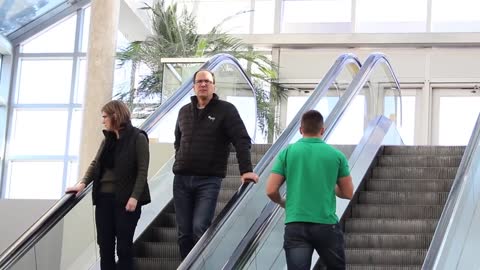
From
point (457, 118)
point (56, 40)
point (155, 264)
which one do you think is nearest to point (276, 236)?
point (155, 264)

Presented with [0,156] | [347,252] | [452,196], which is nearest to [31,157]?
[0,156]

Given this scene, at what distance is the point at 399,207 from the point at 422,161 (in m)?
1.33

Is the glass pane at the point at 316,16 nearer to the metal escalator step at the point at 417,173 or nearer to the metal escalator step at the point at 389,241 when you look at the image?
the metal escalator step at the point at 417,173

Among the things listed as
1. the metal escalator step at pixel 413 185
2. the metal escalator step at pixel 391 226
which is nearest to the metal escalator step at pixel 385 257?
the metal escalator step at pixel 391 226

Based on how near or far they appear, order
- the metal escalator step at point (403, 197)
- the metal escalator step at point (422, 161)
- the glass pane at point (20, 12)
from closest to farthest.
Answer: the metal escalator step at point (403, 197) → the metal escalator step at point (422, 161) → the glass pane at point (20, 12)

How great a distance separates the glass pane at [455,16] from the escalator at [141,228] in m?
8.73

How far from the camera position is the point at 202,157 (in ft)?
17.2

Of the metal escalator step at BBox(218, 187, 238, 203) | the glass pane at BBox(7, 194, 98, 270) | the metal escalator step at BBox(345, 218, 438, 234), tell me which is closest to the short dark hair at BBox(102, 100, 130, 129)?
the glass pane at BBox(7, 194, 98, 270)

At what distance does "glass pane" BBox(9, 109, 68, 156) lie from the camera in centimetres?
1833

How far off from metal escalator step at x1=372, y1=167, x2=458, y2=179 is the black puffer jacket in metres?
2.81

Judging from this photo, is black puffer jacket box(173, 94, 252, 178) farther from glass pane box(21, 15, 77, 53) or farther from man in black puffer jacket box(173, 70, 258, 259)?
glass pane box(21, 15, 77, 53)

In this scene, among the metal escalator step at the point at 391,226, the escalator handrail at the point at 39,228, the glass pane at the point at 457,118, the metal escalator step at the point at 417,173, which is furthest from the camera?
the glass pane at the point at 457,118

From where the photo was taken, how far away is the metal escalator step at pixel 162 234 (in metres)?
6.39

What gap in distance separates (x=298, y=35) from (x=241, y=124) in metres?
11.7
